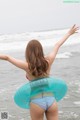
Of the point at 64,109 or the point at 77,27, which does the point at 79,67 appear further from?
the point at 77,27

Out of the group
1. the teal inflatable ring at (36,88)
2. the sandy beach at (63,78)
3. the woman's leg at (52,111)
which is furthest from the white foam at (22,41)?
the woman's leg at (52,111)

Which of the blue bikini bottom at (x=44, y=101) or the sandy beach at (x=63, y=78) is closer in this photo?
the blue bikini bottom at (x=44, y=101)

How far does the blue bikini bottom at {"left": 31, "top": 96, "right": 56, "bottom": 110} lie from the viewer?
4.23m

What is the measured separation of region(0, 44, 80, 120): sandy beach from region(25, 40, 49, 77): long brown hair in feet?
7.88

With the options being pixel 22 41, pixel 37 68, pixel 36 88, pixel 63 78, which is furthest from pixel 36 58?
pixel 22 41

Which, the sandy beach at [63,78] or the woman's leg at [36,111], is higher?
the woman's leg at [36,111]

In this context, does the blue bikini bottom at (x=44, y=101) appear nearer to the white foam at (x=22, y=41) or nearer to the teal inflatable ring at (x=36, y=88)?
the teal inflatable ring at (x=36, y=88)

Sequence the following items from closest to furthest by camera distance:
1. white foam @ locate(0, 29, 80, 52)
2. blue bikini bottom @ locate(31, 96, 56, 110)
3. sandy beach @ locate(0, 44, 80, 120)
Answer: blue bikini bottom @ locate(31, 96, 56, 110) < sandy beach @ locate(0, 44, 80, 120) < white foam @ locate(0, 29, 80, 52)

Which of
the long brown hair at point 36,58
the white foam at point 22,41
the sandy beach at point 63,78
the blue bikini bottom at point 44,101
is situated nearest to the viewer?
the long brown hair at point 36,58

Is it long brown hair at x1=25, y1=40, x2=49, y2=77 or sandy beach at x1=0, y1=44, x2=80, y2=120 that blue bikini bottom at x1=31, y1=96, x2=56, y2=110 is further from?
sandy beach at x1=0, y1=44, x2=80, y2=120

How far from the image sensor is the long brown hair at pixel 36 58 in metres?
4.13

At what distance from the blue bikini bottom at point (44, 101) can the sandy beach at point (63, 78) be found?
2183mm

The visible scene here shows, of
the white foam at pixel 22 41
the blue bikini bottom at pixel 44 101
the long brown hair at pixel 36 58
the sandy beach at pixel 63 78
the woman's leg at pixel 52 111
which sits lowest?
the white foam at pixel 22 41

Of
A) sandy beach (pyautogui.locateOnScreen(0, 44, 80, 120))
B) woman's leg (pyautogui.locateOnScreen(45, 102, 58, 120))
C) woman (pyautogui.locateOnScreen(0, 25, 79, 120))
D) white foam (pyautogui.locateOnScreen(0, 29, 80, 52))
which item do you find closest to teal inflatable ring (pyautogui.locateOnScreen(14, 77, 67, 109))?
woman (pyautogui.locateOnScreen(0, 25, 79, 120))
